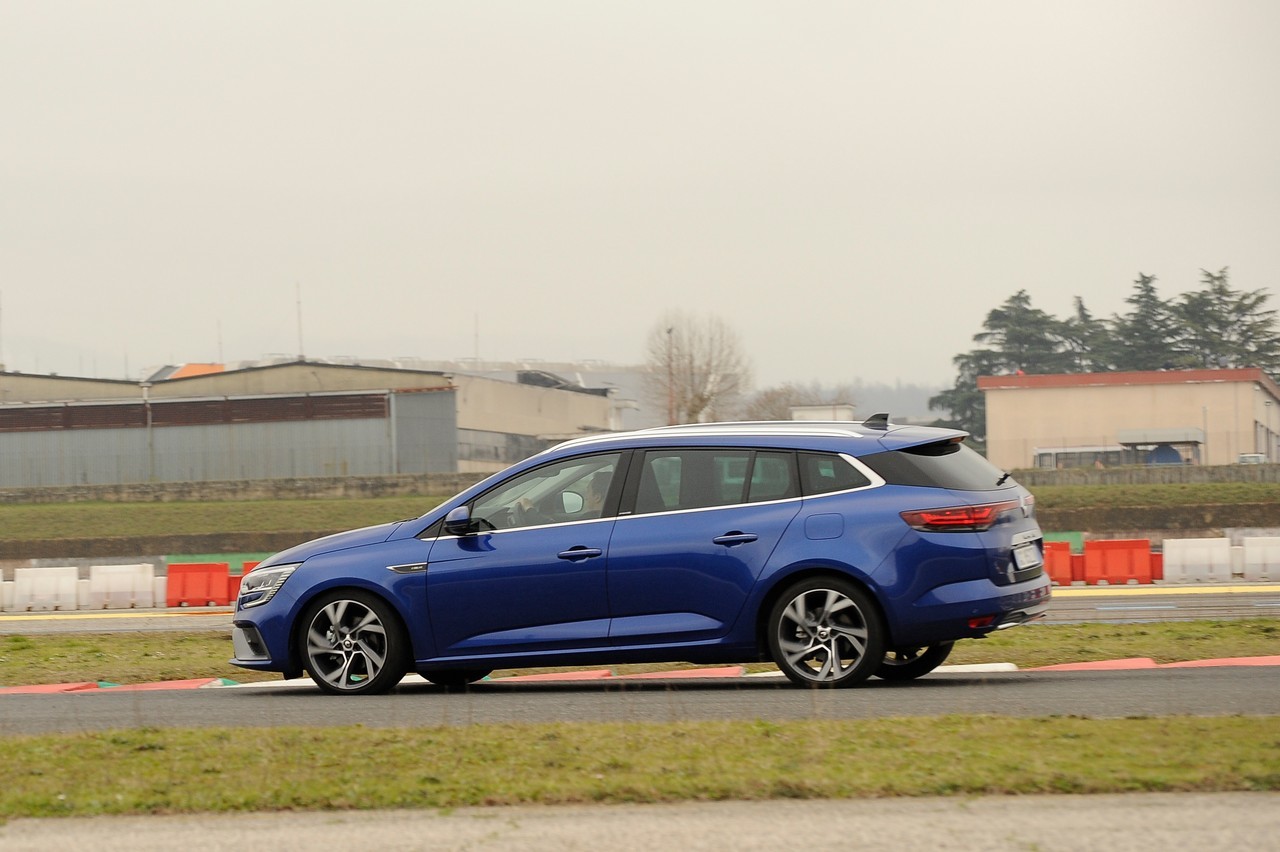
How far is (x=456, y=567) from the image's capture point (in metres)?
10.2

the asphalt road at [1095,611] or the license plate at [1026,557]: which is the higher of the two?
the license plate at [1026,557]

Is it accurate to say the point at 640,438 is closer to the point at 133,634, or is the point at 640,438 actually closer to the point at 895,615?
the point at 895,615

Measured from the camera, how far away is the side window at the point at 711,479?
9.95 m

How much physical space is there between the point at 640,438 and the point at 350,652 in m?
2.37

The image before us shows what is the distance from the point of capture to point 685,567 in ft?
32.3

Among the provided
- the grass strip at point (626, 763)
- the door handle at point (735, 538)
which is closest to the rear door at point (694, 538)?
the door handle at point (735, 538)

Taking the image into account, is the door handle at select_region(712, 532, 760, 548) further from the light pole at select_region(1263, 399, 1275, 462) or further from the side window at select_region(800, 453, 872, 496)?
the light pole at select_region(1263, 399, 1275, 462)

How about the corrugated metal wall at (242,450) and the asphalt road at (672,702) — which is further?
the corrugated metal wall at (242,450)

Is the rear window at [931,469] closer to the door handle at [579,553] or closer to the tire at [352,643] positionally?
the door handle at [579,553]

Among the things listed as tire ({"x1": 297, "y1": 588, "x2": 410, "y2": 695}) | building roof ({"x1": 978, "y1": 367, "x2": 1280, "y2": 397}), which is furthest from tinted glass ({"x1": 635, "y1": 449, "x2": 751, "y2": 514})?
building roof ({"x1": 978, "y1": 367, "x2": 1280, "y2": 397})

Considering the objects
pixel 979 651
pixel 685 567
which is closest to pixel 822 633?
pixel 685 567

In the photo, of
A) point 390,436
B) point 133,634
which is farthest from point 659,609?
point 390,436

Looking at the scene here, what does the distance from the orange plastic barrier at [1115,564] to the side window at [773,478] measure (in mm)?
19917

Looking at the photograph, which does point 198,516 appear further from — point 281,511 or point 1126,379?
point 1126,379
